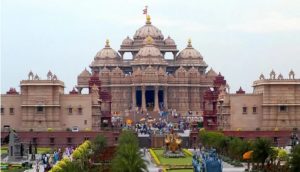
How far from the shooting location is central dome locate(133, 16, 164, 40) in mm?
124312

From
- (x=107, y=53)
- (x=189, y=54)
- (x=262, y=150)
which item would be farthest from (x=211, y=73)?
(x=262, y=150)

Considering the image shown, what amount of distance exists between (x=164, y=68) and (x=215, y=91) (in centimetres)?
2328

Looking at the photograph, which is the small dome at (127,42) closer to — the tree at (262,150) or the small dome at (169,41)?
the small dome at (169,41)

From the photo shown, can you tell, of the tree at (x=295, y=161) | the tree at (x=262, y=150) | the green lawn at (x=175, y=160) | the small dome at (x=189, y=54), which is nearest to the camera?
the tree at (x=295, y=161)

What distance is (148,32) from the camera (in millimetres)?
124562

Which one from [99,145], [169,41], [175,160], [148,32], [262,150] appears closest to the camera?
[262,150]

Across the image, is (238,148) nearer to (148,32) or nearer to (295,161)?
(295,161)

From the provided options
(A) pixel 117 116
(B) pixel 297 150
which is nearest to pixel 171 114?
(A) pixel 117 116

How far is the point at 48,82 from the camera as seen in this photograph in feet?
271

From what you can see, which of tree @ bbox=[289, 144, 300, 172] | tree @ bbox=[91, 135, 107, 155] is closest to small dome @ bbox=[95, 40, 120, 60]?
tree @ bbox=[91, 135, 107, 155]

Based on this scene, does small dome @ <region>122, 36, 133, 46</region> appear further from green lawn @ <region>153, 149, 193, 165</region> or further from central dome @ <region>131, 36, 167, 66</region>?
green lawn @ <region>153, 149, 193, 165</region>

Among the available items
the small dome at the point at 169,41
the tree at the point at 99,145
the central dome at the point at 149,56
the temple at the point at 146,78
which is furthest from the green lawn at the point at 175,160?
the small dome at the point at 169,41

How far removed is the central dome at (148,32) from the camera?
12431 centimetres

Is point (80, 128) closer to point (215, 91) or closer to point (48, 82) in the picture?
point (48, 82)
